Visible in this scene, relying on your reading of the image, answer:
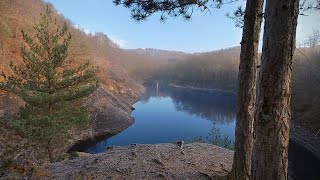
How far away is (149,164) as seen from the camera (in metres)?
9.17

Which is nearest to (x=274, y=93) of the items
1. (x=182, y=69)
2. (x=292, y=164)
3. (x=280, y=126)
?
(x=280, y=126)

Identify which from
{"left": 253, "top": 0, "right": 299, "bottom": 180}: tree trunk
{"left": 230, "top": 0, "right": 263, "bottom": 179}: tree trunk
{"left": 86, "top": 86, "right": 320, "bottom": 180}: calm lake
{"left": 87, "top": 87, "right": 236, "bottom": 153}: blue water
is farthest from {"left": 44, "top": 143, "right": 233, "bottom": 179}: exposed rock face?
{"left": 87, "top": 87, "right": 236, "bottom": 153}: blue water

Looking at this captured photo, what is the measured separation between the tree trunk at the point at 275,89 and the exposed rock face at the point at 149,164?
4.12 meters

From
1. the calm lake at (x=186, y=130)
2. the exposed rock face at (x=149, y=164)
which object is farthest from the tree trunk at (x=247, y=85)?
the calm lake at (x=186, y=130)

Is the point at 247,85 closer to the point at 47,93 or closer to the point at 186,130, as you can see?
the point at 47,93

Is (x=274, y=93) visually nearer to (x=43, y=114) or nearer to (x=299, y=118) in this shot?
(x=43, y=114)

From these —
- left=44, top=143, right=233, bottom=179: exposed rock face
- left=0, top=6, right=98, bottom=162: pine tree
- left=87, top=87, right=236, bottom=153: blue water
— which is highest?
left=0, top=6, right=98, bottom=162: pine tree

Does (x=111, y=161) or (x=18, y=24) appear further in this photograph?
(x=18, y=24)

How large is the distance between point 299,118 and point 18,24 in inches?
1692

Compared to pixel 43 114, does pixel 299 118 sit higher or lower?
lower

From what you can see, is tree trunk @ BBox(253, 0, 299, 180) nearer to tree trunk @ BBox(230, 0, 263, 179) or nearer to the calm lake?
tree trunk @ BBox(230, 0, 263, 179)

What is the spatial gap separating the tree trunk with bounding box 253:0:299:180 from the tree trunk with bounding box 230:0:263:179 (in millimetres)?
2547

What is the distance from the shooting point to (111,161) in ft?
31.0

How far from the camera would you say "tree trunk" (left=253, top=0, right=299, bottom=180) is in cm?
435
